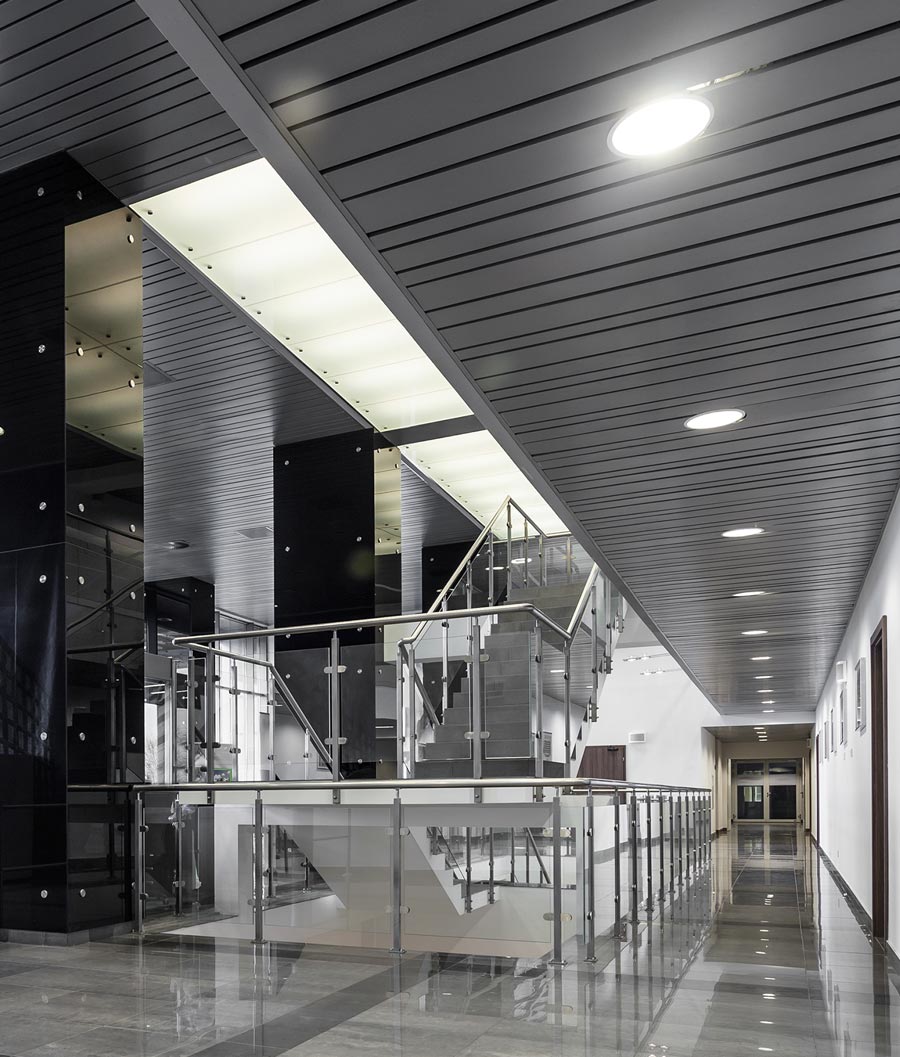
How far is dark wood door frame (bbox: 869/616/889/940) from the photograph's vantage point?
7336 millimetres

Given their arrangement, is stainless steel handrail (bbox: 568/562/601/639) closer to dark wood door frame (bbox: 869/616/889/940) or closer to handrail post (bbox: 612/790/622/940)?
handrail post (bbox: 612/790/622/940)

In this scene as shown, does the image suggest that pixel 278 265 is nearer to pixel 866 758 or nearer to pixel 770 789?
pixel 866 758

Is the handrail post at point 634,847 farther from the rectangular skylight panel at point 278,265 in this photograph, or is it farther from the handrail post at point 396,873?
the rectangular skylight panel at point 278,265

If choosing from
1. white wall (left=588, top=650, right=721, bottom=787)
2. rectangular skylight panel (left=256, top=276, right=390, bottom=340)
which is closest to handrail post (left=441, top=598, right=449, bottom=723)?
rectangular skylight panel (left=256, top=276, right=390, bottom=340)

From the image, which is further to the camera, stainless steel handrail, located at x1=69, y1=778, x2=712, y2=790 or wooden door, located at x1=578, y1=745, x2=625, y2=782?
wooden door, located at x1=578, y1=745, x2=625, y2=782

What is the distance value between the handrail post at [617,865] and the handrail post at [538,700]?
0.89m

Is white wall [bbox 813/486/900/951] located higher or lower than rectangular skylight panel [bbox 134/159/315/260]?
lower

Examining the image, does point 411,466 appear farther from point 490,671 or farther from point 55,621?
point 55,621

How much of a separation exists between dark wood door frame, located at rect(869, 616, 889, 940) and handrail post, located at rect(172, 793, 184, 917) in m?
4.68

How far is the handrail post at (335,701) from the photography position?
7.42 meters

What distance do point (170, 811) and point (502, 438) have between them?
3.61m

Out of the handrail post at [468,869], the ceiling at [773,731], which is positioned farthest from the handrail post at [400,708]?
the ceiling at [773,731]

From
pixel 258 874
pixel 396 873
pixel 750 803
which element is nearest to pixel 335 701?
pixel 258 874

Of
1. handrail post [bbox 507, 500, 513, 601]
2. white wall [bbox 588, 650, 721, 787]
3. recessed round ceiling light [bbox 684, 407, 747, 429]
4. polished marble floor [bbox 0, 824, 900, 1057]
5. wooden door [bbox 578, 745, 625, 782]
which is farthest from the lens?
wooden door [bbox 578, 745, 625, 782]
